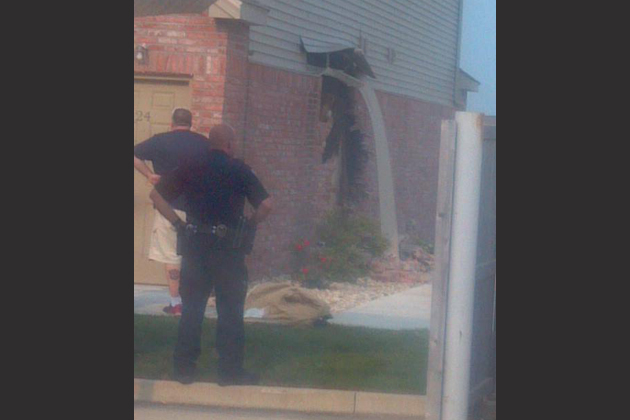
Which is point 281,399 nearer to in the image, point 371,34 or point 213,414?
point 213,414

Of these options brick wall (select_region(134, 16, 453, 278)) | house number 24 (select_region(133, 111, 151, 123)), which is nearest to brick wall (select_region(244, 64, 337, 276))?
brick wall (select_region(134, 16, 453, 278))

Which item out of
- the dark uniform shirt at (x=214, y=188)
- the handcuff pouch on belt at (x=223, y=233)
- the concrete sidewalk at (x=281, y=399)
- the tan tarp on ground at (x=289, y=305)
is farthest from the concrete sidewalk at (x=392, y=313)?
the dark uniform shirt at (x=214, y=188)

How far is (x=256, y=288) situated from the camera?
5.79m

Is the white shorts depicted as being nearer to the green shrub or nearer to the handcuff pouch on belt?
the handcuff pouch on belt

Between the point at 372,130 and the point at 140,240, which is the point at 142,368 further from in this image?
the point at 372,130

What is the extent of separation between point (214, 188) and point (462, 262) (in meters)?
1.49

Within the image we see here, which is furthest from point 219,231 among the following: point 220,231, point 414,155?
point 414,155

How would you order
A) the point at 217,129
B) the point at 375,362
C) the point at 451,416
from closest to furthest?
the point at 451,416
the point at 217,129
the point at 375,362

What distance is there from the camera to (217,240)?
516cm

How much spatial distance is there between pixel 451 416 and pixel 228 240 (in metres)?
1.63

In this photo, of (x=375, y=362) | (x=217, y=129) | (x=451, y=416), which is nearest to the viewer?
(x=451, y=416)

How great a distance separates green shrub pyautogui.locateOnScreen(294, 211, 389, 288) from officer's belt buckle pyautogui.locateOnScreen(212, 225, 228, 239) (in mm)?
1017

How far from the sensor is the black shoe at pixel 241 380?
539 cm

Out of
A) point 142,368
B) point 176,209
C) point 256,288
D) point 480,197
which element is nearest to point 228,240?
point 176,209
